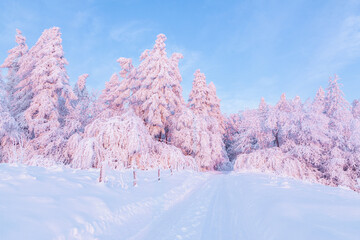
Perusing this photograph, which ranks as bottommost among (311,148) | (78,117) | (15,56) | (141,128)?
(311,148)

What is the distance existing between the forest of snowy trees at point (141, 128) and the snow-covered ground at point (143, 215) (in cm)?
568

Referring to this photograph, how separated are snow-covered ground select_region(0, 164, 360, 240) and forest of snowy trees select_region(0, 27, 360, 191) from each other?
5.68 m

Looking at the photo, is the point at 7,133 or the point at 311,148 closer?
the point at 7,133

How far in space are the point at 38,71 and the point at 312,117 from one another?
25135 millimetres

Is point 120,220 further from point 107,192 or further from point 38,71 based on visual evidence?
point 38,71

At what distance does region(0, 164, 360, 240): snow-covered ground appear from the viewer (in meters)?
3.32

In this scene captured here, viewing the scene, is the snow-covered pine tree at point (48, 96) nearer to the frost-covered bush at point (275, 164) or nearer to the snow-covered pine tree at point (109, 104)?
the snow-covered pine tree at point (109, 104)

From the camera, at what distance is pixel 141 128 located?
45.6 ft

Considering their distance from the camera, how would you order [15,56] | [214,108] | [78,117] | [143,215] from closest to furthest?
[143,215] → [78,117] → [15,56] → [214,108]

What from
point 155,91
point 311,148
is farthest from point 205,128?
point 311,148

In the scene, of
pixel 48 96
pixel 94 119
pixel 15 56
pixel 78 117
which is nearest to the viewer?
pixel 48 96

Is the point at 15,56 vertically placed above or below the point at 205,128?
above

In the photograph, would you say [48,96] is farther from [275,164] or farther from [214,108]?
[214,108]

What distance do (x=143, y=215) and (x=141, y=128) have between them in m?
8.97
